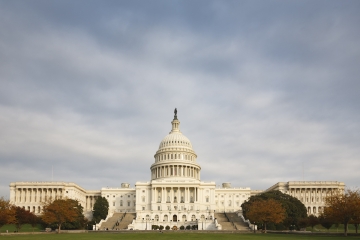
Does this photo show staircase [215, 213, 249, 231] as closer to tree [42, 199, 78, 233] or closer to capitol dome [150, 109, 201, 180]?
capitol dome [150, 109, 201, 180]

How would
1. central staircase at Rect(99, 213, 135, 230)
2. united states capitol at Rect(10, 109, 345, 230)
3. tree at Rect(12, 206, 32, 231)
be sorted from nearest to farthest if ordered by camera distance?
tree at Rect(12, 206, 32, 231)
central staircase at Rect(99, 213, 135, 230)
united states capitol at Rect(10, 109, 345, 230)

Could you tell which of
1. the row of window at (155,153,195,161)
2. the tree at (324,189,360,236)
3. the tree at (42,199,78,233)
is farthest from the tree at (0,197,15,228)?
the row of window at (155,153,195,161)

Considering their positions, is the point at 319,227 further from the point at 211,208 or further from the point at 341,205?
the point at 211,208

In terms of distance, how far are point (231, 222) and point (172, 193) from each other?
117 ft

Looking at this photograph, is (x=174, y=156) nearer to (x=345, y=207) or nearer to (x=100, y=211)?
(x=100, y=211)

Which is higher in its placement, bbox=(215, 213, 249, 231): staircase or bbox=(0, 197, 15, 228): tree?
bbox=(0, 197, 15, 228): tree

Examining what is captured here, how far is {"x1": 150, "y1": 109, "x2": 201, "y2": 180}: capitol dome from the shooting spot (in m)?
156

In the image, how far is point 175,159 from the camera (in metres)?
158

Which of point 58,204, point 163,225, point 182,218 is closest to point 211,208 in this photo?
point 182,218

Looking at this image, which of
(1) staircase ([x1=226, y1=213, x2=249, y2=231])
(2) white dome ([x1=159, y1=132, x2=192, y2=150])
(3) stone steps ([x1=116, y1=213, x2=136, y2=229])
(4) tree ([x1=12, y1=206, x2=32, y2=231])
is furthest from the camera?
(2) white dome ([x1=159, y1=132, x2=192, y2=150])

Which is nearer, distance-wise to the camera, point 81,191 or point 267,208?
point 267,208

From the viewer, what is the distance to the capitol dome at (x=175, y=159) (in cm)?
15612

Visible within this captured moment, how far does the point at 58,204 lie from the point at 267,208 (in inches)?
1555

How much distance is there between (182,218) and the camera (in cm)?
12875
